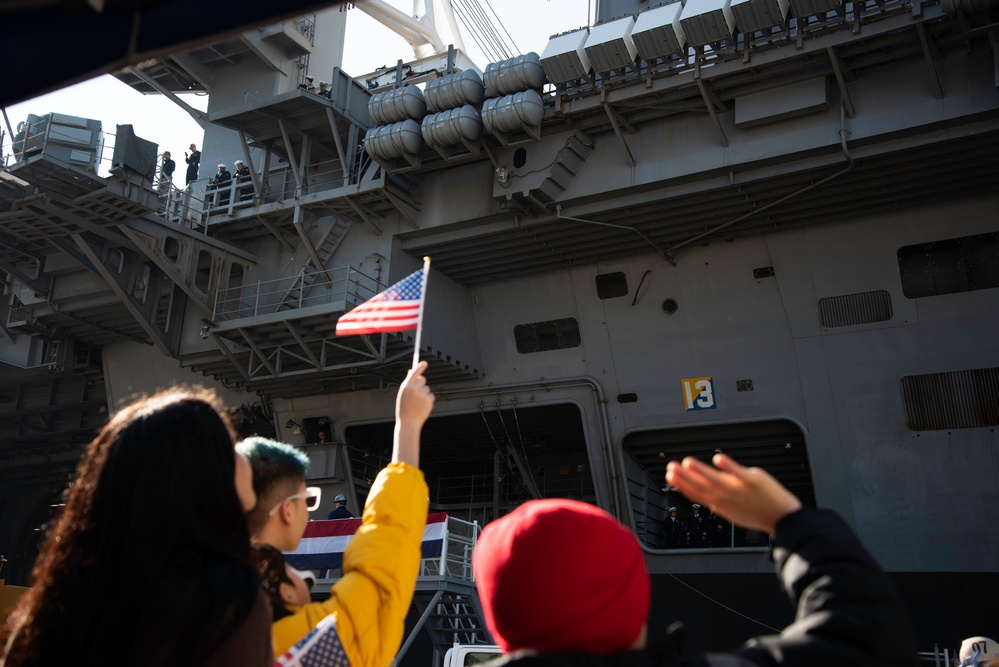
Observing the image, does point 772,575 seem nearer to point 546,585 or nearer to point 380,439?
point 380,439

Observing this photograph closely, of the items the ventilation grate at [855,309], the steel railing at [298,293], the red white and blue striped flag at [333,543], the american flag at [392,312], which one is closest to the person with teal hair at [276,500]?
the american flag at [392,312]

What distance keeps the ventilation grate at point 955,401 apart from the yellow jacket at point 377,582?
14.9 metres

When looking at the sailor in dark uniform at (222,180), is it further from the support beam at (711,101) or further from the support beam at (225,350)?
the support beam at (711,101)

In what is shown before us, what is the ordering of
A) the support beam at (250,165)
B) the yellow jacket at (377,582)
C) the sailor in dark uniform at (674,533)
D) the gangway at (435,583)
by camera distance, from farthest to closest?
the support beam at (250,165), the sailor in dark uniform at (674,533), the gangway at (435,583), the yellow jacket at (377,582)

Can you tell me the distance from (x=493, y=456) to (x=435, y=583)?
903 cm

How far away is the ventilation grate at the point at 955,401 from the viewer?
1477cm

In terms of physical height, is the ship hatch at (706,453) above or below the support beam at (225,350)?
below

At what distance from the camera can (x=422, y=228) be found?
704 inches

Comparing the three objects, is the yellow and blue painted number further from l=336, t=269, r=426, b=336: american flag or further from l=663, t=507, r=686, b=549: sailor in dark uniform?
l=336, t=269, r=426, b=336: american flag

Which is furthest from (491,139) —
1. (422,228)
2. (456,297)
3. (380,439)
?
(380,439)

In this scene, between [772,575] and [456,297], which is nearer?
[772,575]

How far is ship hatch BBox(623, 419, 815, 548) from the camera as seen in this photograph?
56.4 feet

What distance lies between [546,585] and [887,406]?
1562cm

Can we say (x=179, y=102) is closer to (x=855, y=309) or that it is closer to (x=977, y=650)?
(x=855, y=309)
